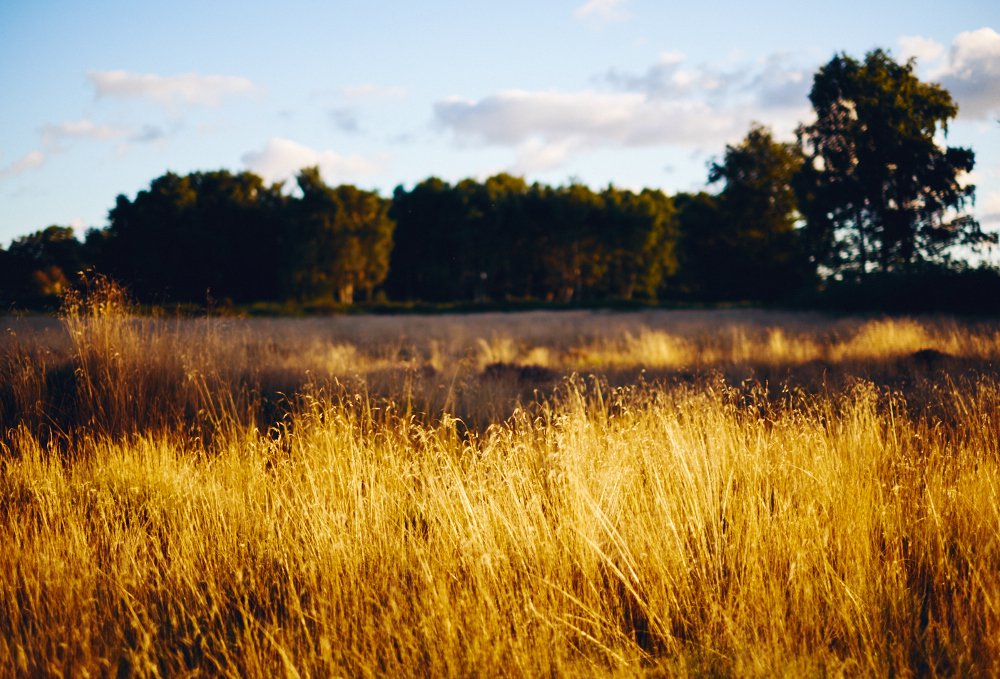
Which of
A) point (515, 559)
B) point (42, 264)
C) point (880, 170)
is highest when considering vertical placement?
point (880, 170)

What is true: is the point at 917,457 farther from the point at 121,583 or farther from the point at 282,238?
the point at 282,238

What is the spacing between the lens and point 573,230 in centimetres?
5231

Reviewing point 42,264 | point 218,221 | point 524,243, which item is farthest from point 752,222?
point 42,264

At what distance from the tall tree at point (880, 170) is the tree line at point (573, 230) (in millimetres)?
60

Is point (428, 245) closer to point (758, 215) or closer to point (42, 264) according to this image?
point (758, 215)

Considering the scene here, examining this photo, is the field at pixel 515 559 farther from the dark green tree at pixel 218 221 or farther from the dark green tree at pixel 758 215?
the dark green tree at pixel 758 215

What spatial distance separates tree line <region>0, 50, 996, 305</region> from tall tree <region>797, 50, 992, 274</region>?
60 mm

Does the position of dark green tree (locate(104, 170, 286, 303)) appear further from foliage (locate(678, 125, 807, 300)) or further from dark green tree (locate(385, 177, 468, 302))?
foliage (locate(678, 125, 807, 300))

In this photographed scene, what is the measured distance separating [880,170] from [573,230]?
28.0 m

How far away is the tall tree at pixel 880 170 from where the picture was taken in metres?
25.6

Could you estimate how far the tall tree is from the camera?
84.0ft

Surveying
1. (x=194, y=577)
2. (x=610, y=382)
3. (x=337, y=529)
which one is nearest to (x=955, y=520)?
(x=337, y=529)


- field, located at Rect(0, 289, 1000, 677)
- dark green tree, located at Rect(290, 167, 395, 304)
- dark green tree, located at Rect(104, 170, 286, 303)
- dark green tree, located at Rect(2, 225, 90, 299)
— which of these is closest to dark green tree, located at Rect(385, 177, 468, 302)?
dark green tree, located at Rect(290, 167, 395, 304)

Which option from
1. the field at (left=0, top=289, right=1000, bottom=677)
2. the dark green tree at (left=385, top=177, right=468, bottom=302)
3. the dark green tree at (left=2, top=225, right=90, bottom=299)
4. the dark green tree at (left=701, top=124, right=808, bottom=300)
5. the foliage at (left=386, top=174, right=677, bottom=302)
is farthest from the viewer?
the dark green tree at (left=385, top=177, right=468, bottom=302)
